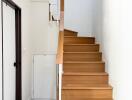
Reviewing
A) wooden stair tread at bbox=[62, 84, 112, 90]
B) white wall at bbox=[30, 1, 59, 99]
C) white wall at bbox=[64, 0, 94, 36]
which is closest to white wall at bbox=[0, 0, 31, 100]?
white wall at bbox=[30, 1, 59, 99]

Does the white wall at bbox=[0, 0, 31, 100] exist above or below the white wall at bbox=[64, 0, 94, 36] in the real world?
below

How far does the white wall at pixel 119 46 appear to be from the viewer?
7.75ft

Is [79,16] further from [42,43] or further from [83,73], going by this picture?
[83,73]

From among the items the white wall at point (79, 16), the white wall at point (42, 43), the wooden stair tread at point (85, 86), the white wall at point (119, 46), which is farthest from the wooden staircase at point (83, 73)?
the white wall at point (79, 16)

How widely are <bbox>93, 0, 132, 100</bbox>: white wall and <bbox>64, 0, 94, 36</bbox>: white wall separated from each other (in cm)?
A: 167

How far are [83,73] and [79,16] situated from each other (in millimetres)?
2348

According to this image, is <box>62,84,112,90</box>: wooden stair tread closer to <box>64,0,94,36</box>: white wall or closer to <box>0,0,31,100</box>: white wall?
<box>0,0,31,100</box>: white wall

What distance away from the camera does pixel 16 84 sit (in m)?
3.67

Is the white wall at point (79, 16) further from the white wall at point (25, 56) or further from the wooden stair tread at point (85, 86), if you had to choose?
the wooden stair tread at point (85, 86)

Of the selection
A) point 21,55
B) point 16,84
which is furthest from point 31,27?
point 16,84

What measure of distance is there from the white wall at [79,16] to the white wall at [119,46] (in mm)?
1673

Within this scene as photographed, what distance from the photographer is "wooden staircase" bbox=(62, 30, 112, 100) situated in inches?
124

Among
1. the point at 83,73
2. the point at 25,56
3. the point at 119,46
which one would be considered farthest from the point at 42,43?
the point at 119,46

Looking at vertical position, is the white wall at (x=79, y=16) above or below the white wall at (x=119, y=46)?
above
